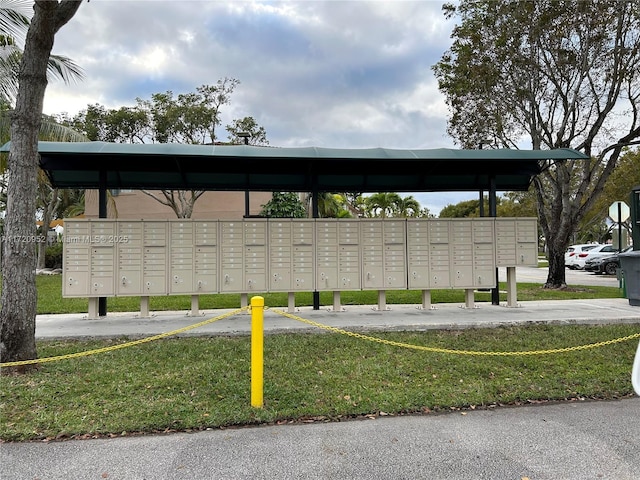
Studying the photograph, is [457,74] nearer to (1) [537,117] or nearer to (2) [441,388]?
(1) [537,117]

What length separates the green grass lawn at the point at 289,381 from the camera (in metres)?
3.97

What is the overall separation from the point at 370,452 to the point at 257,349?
1401 mm

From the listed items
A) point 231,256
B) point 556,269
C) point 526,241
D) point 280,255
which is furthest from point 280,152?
point 556,269

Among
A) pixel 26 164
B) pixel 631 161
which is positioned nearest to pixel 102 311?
pixel 26 164

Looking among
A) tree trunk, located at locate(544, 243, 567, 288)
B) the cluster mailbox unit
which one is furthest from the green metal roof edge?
tree trunk, located at locate(544, 243, 567, 288)

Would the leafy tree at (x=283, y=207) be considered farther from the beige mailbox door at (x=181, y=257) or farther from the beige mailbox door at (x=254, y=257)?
the beige mailbox door at (x=181, y=257)

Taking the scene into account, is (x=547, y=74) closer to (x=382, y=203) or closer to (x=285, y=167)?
(x=285, y=167)

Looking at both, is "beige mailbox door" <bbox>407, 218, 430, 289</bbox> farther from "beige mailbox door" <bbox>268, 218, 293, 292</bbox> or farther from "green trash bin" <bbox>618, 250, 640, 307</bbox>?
"green trash bin" <bbox>618, 250, 640, 307</bbox>

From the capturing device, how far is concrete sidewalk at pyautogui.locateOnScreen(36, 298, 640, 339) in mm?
7050

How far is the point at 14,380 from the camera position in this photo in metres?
4.71

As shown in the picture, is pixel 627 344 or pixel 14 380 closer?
pixel 14 380

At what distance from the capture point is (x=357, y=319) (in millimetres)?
7941

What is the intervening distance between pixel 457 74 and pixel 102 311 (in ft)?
43.6

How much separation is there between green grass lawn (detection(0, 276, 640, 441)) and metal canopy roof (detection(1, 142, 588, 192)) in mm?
3256
